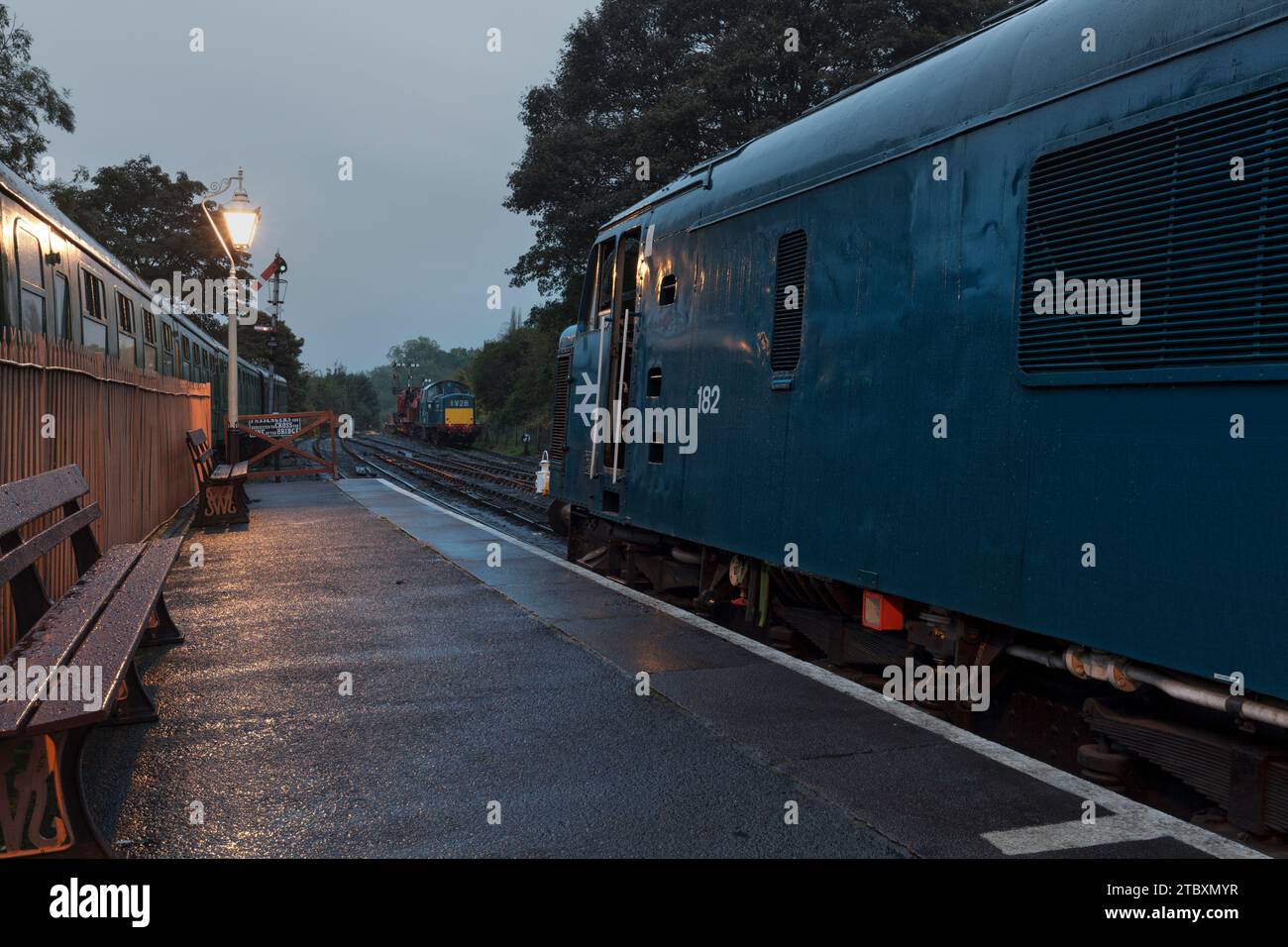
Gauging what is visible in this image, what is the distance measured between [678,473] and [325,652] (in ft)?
9.12

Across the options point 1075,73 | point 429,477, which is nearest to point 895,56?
point 429,477

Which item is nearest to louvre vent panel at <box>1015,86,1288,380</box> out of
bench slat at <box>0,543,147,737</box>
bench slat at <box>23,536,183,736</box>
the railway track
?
bench slat at <box>23,536,183,736</box>

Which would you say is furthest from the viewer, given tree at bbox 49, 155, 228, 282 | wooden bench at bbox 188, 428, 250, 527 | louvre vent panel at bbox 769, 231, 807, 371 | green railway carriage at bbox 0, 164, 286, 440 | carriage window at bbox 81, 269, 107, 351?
tree at bbox 49, 155, 228, 282

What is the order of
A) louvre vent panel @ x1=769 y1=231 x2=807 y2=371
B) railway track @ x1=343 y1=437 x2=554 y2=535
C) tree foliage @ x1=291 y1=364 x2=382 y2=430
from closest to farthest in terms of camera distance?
louvre vent panel @ x1=769 y1=231 x2=807 y2=371 → railway track @ x1=343 y1=437 x2=554 y2=535 → tree foliage @ x1=291 y1=364 x2=382 y2=430

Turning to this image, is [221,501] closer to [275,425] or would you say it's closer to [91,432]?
[91,432]

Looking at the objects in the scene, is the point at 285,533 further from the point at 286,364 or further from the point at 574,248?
the point at 286,364

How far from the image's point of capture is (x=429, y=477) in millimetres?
25719

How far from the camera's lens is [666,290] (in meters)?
7.70

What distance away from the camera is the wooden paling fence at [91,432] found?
211 inches

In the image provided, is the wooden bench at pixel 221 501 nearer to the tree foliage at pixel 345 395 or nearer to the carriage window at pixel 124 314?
the carriage window at pixel 124 314

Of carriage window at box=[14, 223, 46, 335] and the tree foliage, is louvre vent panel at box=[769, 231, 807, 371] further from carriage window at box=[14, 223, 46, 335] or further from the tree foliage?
the tree foliage

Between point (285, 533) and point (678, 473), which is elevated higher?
point (678, 473)

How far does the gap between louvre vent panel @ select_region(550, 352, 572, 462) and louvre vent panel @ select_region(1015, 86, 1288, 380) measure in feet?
21.5

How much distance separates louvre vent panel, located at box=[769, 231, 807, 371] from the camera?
18.8 ft
